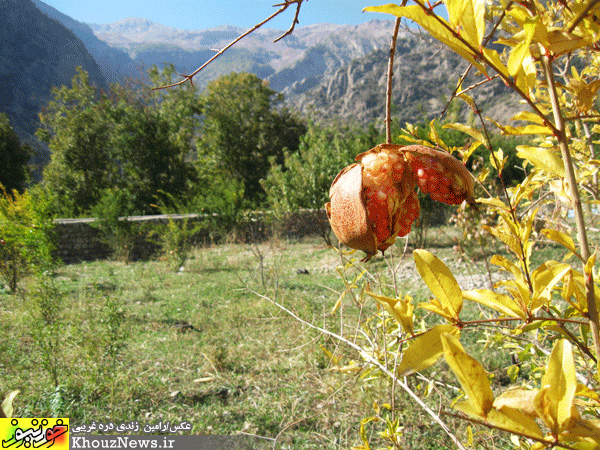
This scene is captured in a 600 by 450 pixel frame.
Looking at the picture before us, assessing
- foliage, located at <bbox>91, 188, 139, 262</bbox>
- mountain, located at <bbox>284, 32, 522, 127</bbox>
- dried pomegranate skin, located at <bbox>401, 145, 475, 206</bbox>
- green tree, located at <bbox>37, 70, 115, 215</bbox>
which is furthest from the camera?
mountain, located at <bbox>284, 32, 522, 127</bbox>

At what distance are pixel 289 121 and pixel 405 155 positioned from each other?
14053mm

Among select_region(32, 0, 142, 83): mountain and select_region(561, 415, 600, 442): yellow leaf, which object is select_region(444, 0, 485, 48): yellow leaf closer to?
select_region(561, 415, 600, 442): yellow leaf

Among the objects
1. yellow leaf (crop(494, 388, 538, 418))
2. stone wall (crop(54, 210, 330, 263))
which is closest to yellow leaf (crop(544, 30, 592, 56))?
yellow leaf (crop(494, 388, 538, 418))

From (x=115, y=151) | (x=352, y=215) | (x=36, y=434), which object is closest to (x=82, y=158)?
(x=115, y=151)

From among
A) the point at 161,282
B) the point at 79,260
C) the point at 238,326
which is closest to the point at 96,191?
the point at 79,260

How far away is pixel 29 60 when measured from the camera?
3312cm

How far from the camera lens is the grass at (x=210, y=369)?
178 cm

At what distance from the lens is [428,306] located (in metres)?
0.33

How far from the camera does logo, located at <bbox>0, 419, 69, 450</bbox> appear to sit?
4.21 ft

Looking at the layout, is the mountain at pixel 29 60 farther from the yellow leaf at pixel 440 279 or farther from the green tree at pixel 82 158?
the yellow leaf at pixel 440 279

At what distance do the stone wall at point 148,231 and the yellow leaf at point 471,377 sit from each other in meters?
5.82

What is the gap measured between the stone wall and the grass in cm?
279

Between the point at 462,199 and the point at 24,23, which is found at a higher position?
the point at 24,23

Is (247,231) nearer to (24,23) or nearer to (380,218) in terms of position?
(380,218)
